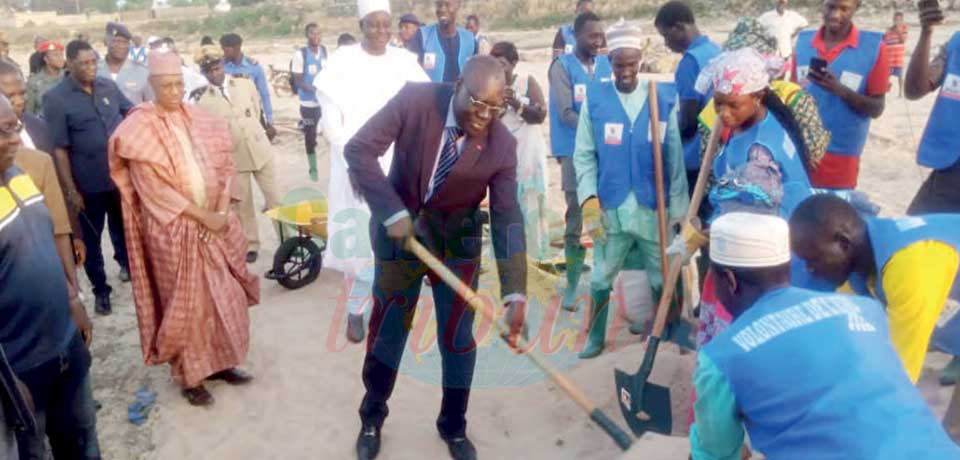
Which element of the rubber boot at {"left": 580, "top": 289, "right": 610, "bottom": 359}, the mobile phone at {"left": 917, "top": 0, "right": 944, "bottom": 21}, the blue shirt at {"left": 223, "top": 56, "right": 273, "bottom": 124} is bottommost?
the rubber boot at {"left": 580, "top": 289, "right": 610, "bottom": 359}

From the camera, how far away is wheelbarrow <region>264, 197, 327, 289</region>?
20.0 ft

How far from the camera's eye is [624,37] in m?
4.25

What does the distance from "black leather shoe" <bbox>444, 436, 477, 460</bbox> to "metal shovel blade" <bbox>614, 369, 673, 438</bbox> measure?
2.51 ft

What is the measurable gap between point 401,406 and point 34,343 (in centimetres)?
203

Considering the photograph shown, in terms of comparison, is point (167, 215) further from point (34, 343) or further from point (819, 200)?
point (819, 200)

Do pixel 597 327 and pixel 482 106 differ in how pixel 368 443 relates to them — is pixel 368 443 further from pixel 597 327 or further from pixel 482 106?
pixel 482 106

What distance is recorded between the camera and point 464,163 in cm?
346

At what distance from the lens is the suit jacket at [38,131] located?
5075 millimetres

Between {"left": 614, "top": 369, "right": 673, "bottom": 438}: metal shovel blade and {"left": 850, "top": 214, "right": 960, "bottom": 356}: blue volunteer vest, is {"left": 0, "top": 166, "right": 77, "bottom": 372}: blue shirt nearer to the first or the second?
{"left": 614, "top": 369, "right": 673, "bottom": 438}: metal shovel blade

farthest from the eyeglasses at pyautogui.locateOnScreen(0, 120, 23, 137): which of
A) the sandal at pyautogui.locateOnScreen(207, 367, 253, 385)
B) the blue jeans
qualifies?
the sandal at pyautogui.locateOnScreen(207, 367, 253, 385)

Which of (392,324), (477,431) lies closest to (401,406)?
(477,431)

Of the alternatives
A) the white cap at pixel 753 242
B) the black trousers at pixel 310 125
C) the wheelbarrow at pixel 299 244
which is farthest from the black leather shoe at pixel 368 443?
the black trousers at pixel 310 125

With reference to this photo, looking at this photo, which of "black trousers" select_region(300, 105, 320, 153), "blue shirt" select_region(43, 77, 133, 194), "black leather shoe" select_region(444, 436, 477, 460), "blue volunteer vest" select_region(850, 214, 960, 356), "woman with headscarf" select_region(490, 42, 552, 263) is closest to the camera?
"blue volunteer vest" select_region(850, 214, 960, 356)

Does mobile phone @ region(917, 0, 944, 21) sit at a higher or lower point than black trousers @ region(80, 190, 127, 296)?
higher
